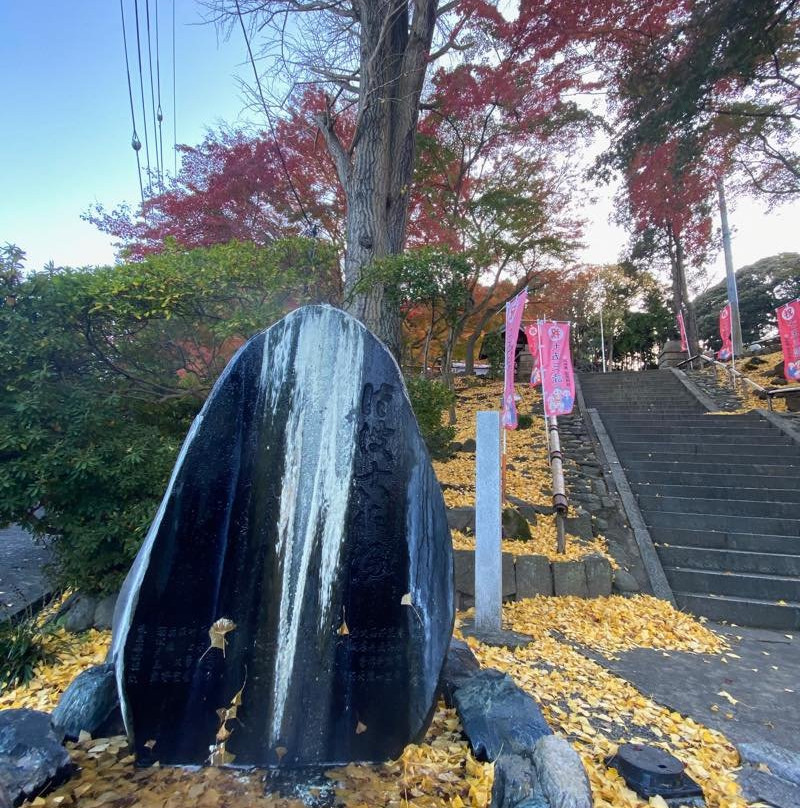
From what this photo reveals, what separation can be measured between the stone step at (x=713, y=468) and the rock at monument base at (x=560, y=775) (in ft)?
23.0

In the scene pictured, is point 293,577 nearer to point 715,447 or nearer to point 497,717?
point 497,717

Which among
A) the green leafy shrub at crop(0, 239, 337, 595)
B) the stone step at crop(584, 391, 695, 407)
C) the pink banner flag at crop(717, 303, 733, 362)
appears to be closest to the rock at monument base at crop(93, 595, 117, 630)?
the green leafy shrub at crop(0, 239, 337, 595)

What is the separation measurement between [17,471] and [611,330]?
95.4ft

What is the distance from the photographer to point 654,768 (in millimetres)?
2287

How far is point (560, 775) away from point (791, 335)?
11891mm

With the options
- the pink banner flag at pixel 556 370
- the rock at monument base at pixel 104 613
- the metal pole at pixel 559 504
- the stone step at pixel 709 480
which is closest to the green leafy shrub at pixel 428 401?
the metal pole at pixel 559 504

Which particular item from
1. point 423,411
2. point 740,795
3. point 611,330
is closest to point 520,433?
point 423,411

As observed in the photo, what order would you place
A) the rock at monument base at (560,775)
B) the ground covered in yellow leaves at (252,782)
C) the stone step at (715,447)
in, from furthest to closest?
the stone step at (715,447) < the ground covered in yellow leaves at (252,782) < the rock at monument base at (560,775)

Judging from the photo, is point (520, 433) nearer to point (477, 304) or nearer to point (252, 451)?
point (477, 304)

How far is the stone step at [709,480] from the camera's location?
7520 millimetres

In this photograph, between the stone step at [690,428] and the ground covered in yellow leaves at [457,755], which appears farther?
the stone step at [690,428]

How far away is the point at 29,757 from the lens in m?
2.07

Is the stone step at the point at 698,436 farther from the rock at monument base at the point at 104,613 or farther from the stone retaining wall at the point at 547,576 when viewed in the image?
the rock at monument base at the point at 104,613

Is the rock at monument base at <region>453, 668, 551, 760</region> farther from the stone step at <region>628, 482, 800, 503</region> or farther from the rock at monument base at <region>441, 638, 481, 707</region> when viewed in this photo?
the stone step at <region>628, 482, 800, 503</region>
